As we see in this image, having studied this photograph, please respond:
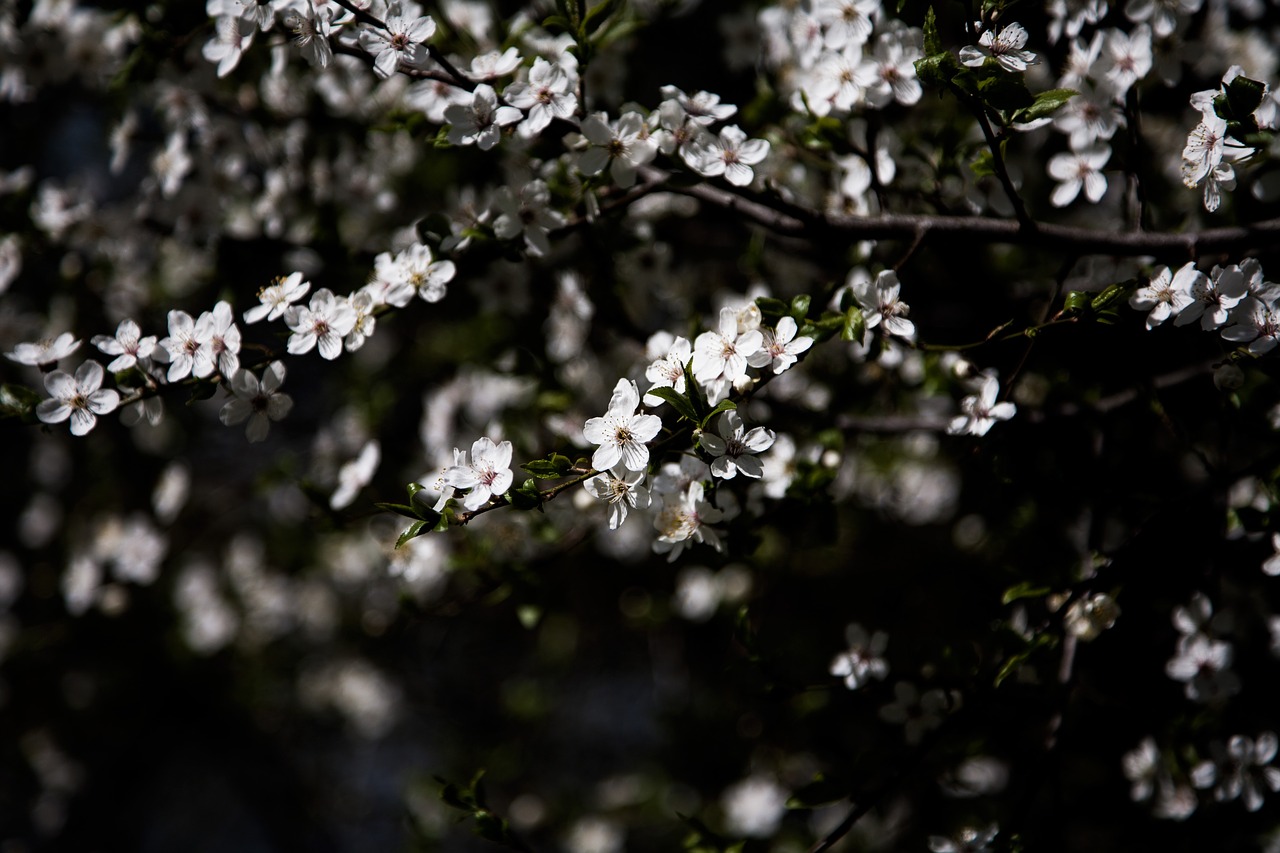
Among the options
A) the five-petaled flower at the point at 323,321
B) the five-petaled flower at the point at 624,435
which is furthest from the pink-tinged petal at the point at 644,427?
the five-petaled flower at the point at 323,321

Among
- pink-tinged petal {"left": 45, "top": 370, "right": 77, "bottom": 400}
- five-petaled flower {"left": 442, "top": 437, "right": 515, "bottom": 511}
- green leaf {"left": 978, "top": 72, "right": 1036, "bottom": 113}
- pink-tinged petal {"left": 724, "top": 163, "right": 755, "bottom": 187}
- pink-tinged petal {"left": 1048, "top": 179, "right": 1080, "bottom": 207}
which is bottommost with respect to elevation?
five-petaled flower {"left": 442, "top": 437, "right": 515, "bottom": 511}

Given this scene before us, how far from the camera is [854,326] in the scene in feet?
3.81

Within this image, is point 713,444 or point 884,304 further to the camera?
point 884,304

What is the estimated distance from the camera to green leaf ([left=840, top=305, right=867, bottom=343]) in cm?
116

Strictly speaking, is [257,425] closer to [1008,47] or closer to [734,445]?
[734,445]

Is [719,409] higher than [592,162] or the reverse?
the reverse

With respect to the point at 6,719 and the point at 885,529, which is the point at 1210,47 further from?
the point at 6,719

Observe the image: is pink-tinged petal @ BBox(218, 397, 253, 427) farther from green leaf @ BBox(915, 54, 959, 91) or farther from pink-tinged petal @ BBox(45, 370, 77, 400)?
green leaf @ BBox(915, 54, 959, 91)

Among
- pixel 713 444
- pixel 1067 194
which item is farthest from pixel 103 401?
pixel 1067 194

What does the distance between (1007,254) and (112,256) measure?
1.96 metres

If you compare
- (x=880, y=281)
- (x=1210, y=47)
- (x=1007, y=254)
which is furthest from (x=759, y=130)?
(x=1210, y=47)

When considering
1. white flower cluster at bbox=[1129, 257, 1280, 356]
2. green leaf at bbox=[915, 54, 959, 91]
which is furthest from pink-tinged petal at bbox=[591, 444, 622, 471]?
white flower cluster at bbox=[1129, 257, 1280, 356]

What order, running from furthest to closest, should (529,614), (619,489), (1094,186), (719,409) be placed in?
(529,614), (1094,186), (619,489), (719,409)

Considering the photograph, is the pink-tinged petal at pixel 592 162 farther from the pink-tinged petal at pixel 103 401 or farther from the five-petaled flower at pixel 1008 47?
the pink-tinged petal at pixel 103 401
